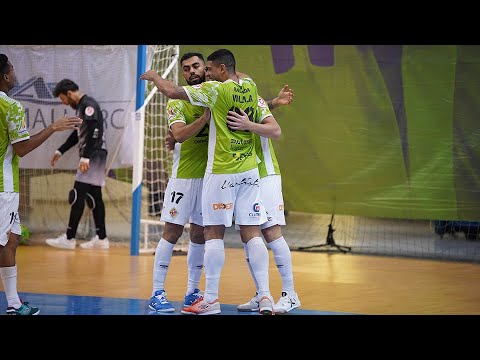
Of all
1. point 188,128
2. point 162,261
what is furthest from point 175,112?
point 162,261

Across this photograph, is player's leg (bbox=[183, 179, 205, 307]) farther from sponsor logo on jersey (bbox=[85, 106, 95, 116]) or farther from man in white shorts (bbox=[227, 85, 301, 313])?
sponsor logo on jersey (bbox=[85, 106, 95, 116])

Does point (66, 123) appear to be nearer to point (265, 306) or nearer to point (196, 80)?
point (196, 80)


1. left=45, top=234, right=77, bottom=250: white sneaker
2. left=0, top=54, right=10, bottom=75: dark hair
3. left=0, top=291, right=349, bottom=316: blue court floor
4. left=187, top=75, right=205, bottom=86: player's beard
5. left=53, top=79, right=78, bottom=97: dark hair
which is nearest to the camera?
left=0, top=54, right=10, bottom=75: dark hair

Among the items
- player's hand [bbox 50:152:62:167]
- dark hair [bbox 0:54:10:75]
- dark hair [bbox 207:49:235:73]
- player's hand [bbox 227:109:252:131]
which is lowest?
player's hand [bbox 50:152:62:167]

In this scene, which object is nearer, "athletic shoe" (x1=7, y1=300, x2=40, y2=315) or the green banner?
"athletic shoe" (x1=7, y1=300, x2=40, y2=315)

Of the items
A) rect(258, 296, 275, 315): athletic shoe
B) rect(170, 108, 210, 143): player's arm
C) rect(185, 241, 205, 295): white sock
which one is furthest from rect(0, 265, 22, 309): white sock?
rect(258, 296, 275, 315): athletic shoe

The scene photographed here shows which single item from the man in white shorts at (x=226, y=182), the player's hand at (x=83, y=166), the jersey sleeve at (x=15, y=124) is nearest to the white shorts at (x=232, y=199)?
the man in white shorts at (x=226, y=182)

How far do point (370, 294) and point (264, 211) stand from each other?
1.82 meters

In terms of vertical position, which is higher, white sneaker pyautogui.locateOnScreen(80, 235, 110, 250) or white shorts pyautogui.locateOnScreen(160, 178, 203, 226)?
white shorts pyautogui.locateOnScreen(160, 178, 203, 226)

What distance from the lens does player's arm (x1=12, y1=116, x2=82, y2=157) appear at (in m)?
6.26

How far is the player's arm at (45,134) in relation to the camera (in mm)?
6262

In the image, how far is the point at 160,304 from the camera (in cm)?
666

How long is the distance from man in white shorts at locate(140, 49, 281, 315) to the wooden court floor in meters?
0.82
